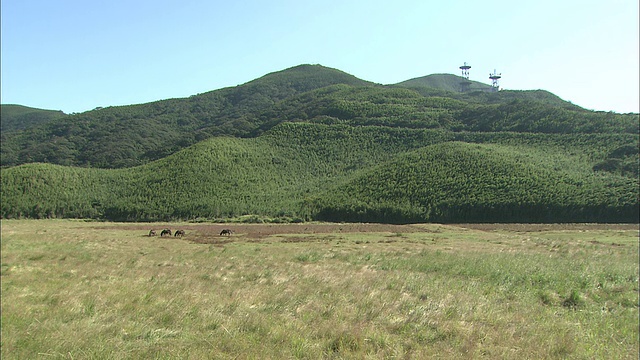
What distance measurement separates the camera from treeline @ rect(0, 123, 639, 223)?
56.9 metres

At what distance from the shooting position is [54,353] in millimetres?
5180

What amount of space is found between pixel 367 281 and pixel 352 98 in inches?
5254

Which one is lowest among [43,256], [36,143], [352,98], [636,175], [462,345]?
[43,256]

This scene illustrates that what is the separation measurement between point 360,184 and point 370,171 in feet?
30.1

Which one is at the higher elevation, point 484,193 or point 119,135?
point 119,135

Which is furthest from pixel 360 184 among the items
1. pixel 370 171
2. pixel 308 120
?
pixel 308 120

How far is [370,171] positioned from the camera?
265 ft

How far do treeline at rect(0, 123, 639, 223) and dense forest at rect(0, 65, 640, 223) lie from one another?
9.6 inches

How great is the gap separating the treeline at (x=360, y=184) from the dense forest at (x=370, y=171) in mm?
243

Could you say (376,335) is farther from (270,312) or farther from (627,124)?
(627,124)

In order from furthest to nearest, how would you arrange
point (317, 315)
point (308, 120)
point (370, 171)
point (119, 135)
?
point (119, 135) → point (308, 120) → point (370, 171) → point (317, 315)

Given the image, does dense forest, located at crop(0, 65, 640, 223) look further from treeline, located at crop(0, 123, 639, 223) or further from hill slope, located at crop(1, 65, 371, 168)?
hill slope, located at crop(1, 65, 371, 168)

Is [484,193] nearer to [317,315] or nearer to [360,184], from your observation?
[360,184]

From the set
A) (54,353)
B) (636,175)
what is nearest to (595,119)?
(636,175)
